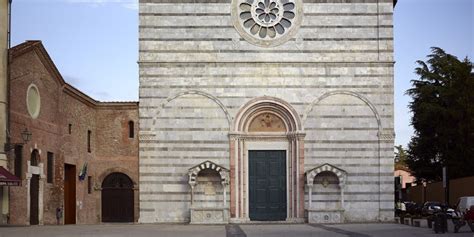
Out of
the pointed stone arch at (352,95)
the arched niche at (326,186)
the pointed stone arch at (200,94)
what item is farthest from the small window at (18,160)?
the pointed stone arch at (352,95)

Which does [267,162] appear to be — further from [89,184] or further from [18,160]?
[18,160]

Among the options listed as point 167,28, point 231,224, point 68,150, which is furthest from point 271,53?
point 68,150

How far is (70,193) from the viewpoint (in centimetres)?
3697

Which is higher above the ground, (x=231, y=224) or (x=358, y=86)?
(x=358, y=86)

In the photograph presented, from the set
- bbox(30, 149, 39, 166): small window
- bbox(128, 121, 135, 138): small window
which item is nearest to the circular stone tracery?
bbox(128, 121, 135, 138): small window

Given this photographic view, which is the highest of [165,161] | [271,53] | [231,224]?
[271,53]

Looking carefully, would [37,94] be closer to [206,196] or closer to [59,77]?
[59,77]

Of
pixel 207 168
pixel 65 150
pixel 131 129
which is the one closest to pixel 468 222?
pixel 207 168

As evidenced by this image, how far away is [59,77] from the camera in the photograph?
35.1 metres

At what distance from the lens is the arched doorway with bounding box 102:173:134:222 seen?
127 ft

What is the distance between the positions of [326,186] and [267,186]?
2.48 metres

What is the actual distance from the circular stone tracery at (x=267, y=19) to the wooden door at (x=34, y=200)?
10402mm

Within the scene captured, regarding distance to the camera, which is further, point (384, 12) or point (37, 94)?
point (384, 12)

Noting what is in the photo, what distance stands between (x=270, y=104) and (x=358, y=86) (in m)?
3.76
